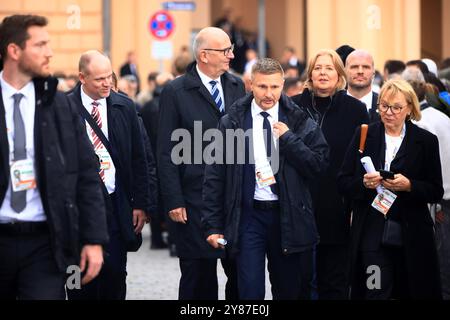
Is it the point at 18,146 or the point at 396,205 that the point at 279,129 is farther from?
the point at 18,146

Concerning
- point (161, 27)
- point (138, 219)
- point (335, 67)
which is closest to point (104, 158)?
point (138, 219)

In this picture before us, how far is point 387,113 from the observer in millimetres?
9477

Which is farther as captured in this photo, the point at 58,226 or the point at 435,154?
the point at 435,154

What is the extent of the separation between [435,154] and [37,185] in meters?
3.35

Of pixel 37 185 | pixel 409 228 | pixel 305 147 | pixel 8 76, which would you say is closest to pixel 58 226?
pixel 37 185

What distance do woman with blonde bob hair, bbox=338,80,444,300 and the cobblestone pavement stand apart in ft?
9.13

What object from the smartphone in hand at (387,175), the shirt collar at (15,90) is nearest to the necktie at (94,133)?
the smartphone in hand at (387,175)

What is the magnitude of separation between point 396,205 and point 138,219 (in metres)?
1.84

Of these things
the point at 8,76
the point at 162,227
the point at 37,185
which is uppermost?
the point at 8,76

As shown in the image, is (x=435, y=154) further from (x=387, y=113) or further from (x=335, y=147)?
(x=335, y=147)

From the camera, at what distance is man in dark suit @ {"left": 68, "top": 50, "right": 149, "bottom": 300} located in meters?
9.53

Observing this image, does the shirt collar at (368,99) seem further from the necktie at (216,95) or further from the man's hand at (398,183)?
the man's hand at (398,183)

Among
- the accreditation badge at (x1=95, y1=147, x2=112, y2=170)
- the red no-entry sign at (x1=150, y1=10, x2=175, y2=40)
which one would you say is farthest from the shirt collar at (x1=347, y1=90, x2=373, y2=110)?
the red no-entry sign at (x1=150, y1=10, x2=175, y2=40)

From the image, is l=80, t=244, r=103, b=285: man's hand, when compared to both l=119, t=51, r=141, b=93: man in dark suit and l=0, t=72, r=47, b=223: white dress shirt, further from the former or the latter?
l=119, t=51, r=141, b=93: man in dark suit
